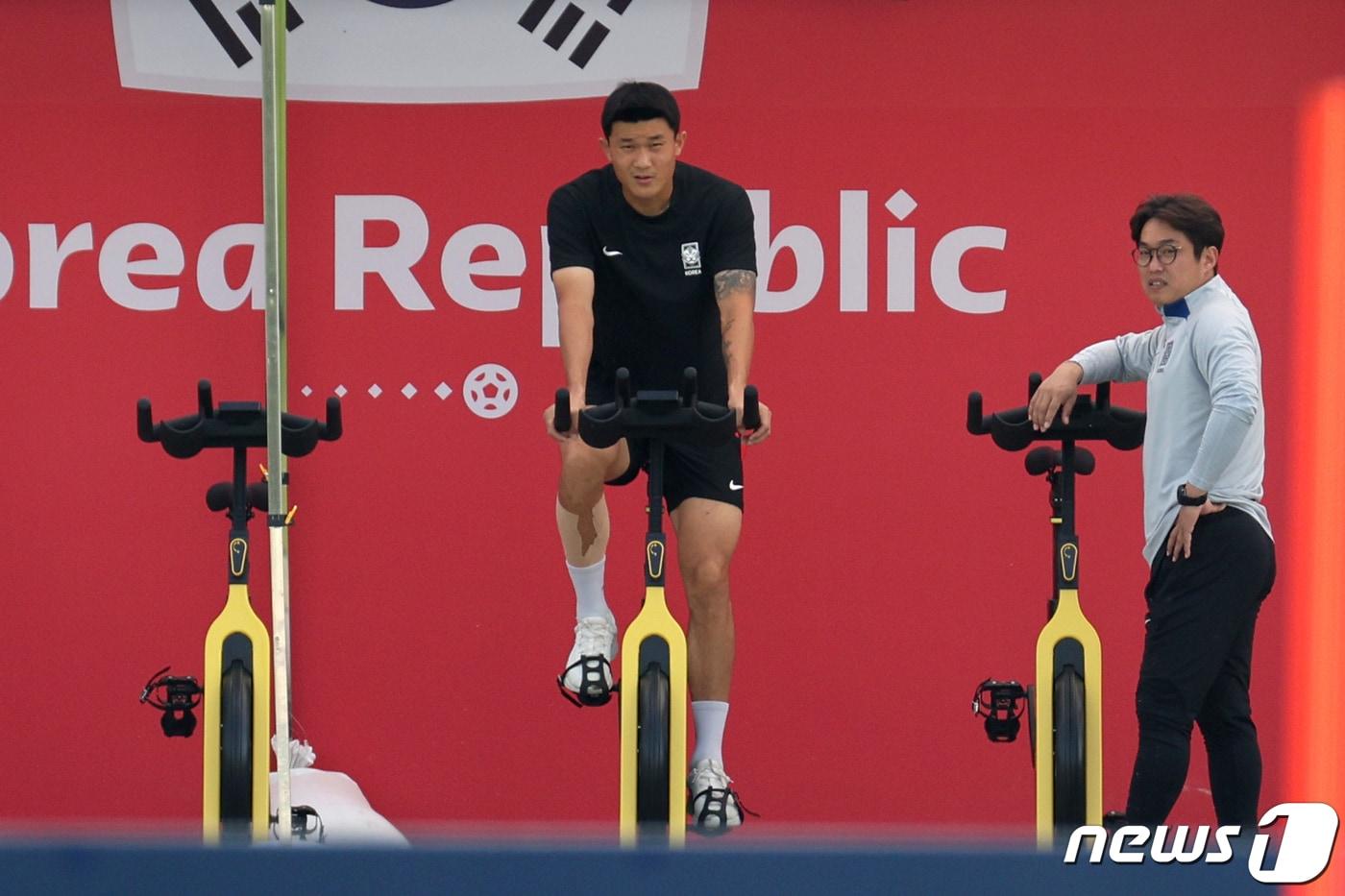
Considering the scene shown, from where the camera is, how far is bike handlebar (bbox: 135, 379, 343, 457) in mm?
4203

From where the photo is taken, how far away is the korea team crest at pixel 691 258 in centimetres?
438

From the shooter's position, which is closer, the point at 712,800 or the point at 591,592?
the point at 712,800

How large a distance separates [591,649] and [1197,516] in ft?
4.45

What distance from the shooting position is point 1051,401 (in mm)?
4191

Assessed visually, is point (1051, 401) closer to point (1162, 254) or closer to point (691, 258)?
point (1162, 254)

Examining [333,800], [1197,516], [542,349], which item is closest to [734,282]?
[1197,516]

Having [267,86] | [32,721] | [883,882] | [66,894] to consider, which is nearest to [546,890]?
[883,882]

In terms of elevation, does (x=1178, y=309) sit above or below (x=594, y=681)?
above

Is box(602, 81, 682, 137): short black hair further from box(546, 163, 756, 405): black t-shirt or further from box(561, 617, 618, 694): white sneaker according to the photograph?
box(561, 617, 618, 694): white sneaker

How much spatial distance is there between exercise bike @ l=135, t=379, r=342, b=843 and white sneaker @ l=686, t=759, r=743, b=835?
94 centimetres

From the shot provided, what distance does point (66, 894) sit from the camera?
2322mm

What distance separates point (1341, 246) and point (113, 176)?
343 cm

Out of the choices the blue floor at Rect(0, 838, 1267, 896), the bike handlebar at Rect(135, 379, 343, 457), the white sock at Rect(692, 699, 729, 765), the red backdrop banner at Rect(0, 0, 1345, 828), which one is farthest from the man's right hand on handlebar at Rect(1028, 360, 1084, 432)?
the blue floor at Rect(0, 838, 1267, 896)

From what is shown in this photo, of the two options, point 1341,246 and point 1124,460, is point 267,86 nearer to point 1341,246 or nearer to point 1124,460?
point 1124,460
